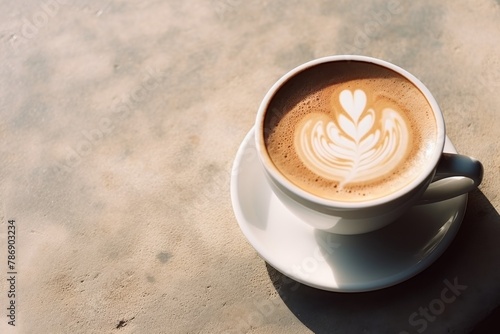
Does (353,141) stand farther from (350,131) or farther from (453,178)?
(453,178)

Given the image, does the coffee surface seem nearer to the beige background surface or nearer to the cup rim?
the cup rim

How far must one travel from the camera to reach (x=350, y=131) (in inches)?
38.9

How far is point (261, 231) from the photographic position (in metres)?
1.08

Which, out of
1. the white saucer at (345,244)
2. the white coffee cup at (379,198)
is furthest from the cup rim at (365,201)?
the white saucer at (345,244)

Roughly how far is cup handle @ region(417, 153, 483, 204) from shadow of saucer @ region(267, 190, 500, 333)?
0.16 meters

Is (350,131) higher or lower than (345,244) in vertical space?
higher

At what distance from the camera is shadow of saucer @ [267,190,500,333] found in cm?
105

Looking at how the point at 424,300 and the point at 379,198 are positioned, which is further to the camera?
the point at 424,300

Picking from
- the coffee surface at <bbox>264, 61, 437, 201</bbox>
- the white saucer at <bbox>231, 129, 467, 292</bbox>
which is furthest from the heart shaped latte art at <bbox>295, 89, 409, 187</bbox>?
the white saucer at <bbox>231, 129, 467, 292</bbox>

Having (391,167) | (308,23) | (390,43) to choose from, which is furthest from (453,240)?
(308,23)

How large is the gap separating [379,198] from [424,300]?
28 cm

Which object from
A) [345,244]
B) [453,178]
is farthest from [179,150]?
[453,178]

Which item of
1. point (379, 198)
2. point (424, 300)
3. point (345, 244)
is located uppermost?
point (379, 198)

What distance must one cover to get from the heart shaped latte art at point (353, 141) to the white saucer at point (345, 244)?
0.17m
